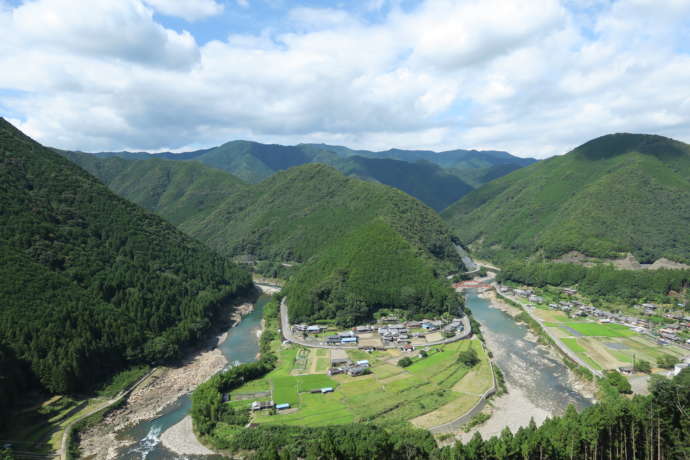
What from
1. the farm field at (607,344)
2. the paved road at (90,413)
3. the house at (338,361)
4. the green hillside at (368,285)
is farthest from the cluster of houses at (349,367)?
the farm field at (607,344)

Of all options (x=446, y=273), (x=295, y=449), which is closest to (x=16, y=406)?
(x=295, y=449)

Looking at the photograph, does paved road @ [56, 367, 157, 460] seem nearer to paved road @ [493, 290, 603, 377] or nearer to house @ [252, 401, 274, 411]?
house @ [252, 401, 274, 411]

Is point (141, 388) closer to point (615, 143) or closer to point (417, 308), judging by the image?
point (417, 308)

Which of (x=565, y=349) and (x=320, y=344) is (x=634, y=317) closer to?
(x=565, y=349)

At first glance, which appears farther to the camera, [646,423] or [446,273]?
[446,273]

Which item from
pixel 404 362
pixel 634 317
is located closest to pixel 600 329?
pixel 634 317

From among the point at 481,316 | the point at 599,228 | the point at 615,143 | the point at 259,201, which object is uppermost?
the point at 615,143
